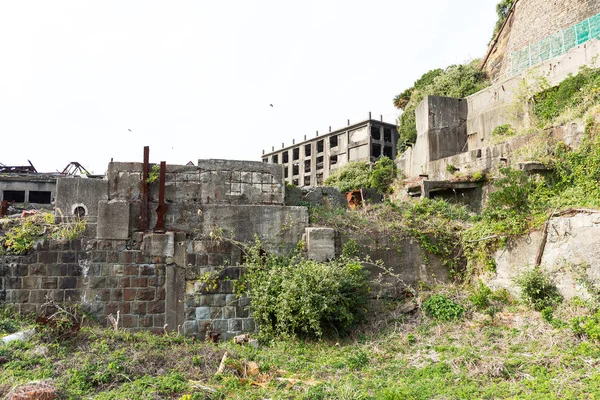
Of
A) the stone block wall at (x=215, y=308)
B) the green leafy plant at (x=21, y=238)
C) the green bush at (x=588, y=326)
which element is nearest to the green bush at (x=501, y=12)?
the green bush at (x=588, y=326)

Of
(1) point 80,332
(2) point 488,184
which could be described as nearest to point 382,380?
(1) point 80,332

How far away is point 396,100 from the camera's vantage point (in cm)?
2270

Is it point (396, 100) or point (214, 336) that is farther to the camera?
point (396, 100)

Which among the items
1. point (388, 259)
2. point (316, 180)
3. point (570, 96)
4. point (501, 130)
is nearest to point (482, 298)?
point (388, 259)

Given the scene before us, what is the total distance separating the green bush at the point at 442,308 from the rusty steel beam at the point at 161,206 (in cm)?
498

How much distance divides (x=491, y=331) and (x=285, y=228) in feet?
12.6

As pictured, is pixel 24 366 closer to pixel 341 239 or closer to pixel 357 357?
pixel 357 357

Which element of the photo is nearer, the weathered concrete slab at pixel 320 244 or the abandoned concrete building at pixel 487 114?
the weathered concrete slab at pixel 320 244

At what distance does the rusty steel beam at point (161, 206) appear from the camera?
7.55 metres

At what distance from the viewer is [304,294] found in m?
6.72

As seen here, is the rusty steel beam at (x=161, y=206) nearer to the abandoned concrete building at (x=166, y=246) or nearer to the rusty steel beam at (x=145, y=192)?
the abandoned concrete building at (x=166, y=246)

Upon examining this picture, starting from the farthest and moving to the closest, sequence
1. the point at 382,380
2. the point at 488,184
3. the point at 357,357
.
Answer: the point at 488,184
the point at 357,357
the point at 382,380

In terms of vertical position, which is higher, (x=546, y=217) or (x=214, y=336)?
(x=546, y=217)

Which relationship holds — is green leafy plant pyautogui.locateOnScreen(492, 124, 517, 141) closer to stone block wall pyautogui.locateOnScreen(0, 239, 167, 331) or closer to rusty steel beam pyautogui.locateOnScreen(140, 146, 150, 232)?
rusty steel beam pyautogui.locateOnScreen(140, 146, 150, 232)
